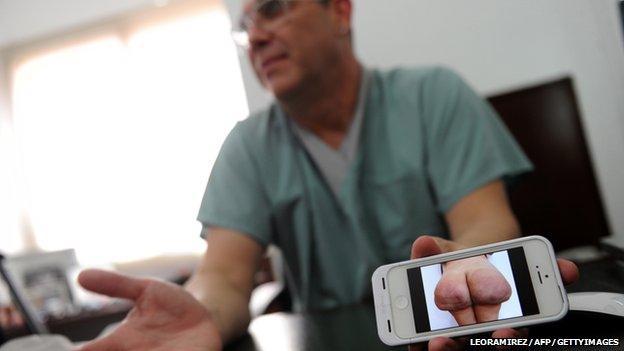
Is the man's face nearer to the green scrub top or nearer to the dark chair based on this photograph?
the green scrub top

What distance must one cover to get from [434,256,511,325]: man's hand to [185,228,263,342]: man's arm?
23 centimetres

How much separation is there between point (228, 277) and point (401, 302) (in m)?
0.28

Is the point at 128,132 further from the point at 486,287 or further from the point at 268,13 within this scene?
the point at 486,287

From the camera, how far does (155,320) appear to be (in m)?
0.32

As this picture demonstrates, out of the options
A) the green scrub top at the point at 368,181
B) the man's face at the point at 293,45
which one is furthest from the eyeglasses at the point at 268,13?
the green scrub top at the point at 368,181

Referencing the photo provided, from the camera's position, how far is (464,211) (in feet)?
1.42

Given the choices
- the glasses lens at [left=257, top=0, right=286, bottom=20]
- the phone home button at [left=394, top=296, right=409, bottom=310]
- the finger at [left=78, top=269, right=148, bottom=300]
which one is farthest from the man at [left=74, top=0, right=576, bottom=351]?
the phone home button at [left=394, top=296, right=409, bottom=310]

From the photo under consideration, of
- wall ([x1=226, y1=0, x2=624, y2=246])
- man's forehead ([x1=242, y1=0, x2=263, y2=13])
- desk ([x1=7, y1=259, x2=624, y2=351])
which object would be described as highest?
man's forehead ([x1=242, y1=0, x2=263, y2=13])

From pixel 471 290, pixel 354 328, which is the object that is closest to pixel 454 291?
pixel 471 290

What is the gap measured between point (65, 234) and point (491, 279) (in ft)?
2.38

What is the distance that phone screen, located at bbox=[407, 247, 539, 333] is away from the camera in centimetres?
20

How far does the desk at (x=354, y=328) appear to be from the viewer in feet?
0.70

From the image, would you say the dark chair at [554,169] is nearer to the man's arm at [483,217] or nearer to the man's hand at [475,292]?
the man's arm at [483,217]

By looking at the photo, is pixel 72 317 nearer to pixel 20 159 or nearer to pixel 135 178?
pixel 20 159
